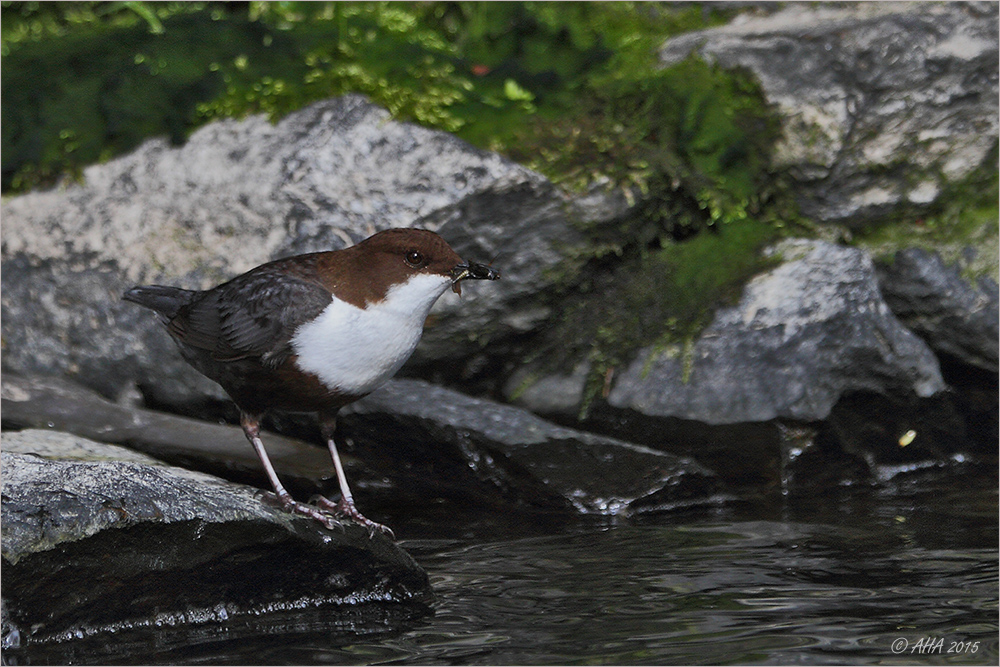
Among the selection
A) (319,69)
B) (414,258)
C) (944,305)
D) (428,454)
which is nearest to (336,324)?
(414,258)

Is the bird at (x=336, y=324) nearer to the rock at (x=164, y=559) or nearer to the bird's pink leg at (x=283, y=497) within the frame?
the bird's pink leg at (x=283, y=497)

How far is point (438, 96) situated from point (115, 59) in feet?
6.34

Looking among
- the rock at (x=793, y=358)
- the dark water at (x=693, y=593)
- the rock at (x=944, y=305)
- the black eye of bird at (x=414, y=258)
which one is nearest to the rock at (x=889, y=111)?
the rock at (x=944, y=305)

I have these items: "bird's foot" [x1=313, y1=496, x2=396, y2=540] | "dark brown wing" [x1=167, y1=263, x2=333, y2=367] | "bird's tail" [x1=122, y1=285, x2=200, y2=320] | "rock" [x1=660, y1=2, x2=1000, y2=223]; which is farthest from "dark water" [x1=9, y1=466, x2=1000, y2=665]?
"rock" [x1=660, y1=2, x2=1000, y2=223]

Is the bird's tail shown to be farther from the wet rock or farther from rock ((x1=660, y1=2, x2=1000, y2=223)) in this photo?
rock ((x1=660, y1=2, x2=1000, y2=223))

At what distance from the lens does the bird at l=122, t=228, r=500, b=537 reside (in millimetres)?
3689

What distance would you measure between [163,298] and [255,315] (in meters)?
0.77

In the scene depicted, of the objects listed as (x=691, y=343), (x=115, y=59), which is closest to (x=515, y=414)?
(x=691, y=343)

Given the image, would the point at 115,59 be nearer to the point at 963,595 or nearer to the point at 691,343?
the point at 691,343

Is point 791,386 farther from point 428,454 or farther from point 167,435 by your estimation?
point 167,435

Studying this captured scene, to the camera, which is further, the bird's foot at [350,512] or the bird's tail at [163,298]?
the bird's tail at [163,298]

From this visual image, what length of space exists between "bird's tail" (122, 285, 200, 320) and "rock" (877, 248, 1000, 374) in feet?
11.5

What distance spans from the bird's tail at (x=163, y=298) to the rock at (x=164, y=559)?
3.48 ft

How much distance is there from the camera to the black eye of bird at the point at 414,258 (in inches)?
146
